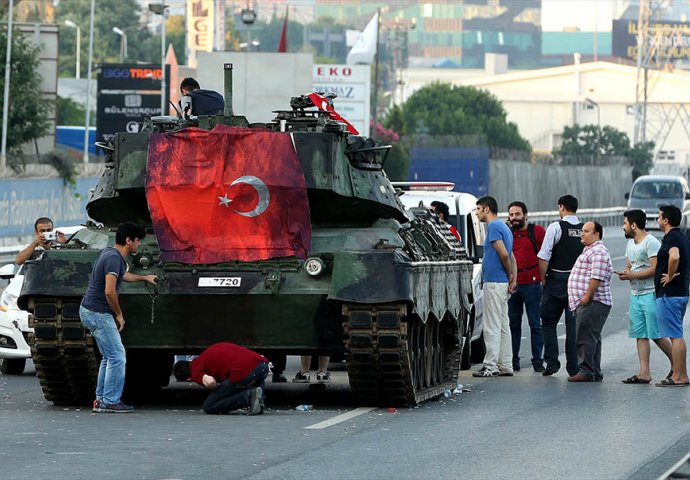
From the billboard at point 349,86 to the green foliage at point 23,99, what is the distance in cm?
1537

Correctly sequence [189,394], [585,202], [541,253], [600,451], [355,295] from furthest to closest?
[585,202], [541,253], [189,394], [355,295], [600,451]

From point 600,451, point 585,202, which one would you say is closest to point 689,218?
point 585,202

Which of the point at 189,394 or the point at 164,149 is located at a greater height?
the point at 164,149

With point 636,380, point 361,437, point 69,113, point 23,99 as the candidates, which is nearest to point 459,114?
point 69,113

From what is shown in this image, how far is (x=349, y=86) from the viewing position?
222 feet

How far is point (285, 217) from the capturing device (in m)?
16.3

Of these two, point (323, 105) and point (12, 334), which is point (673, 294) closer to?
point (323, 105)

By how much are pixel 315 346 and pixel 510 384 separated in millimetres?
3327

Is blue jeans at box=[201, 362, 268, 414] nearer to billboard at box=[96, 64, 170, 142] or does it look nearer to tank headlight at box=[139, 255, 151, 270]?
tank headlight at box=[139, 255, 151, 270]

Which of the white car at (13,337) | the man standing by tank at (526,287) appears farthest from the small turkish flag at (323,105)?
the white car at (13,337)

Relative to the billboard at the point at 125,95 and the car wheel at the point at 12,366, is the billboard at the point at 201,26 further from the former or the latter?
the car wheel at the point at 12,366

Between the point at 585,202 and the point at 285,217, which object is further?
the point at 585,202

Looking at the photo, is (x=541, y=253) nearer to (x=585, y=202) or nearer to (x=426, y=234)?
(x=426, y=234)

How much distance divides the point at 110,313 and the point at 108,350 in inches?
12.7
